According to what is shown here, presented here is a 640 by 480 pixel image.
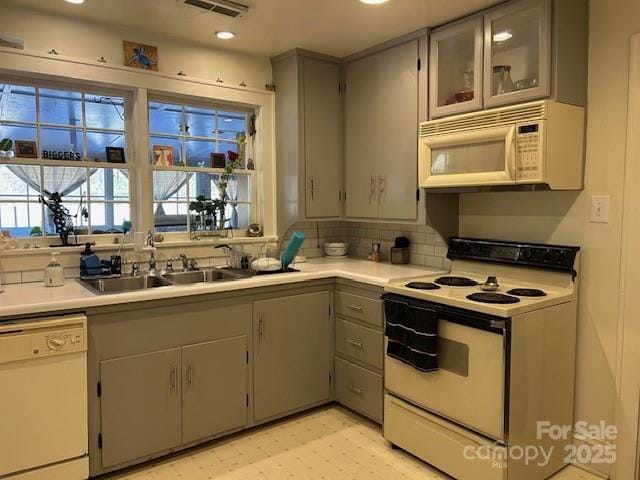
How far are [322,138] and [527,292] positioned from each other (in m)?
1.80

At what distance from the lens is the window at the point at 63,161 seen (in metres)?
2.73

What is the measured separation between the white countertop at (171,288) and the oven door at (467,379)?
0.55 metres

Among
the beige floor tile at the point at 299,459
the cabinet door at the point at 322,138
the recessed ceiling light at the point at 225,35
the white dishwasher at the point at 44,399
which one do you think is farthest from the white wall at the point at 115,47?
the beige floor tile at the point at 299,459

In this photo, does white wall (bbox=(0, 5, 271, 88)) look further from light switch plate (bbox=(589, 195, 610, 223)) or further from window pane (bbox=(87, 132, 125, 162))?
light switch plate (bbox=(589, 195, 610, 223))

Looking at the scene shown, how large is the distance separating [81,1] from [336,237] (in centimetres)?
236

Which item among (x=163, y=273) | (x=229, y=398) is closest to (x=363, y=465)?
(x=229, y=398)

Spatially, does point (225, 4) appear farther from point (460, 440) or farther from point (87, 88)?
point (460, 440)

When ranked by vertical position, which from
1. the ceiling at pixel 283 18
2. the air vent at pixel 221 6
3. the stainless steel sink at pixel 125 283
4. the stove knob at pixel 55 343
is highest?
the ceiling at pixel 283 18

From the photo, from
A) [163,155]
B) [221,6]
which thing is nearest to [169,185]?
[163,155]

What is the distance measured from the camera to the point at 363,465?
2.50 m

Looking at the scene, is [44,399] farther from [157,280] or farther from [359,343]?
[359,343]

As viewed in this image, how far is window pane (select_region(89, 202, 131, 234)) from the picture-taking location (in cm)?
298

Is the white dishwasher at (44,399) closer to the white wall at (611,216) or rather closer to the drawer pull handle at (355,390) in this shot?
the drawer pull handle at (355,390)

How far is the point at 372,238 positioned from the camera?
3.80m
